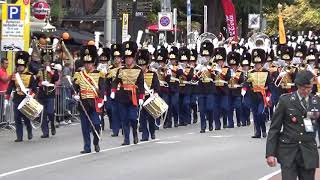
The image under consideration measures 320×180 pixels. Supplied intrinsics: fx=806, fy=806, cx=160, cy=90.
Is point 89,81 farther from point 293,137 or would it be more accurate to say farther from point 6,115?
point 293,137

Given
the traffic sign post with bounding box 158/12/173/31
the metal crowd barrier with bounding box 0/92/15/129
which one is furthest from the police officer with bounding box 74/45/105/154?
the traffic sign post with bounding box 158/12/173/31

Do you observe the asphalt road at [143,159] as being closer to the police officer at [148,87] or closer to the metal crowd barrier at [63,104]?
the police officer at [148,87]

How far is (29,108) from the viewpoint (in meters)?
17.9

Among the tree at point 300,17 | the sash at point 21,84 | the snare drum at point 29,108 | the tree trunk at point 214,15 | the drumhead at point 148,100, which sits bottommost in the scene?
the snare drum at point 29,108

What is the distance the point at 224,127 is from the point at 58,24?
19.0 metres

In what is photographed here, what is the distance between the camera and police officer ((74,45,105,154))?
613 inches

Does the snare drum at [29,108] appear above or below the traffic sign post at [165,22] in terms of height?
below

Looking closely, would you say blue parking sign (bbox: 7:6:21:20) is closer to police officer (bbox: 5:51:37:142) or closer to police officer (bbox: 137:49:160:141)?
police officer (bbox: 5:51:37:142)

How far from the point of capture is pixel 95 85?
15.8 metres

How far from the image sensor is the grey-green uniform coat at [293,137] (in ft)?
29.6

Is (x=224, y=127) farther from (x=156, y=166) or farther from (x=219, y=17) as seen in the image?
(x=219, y=17)

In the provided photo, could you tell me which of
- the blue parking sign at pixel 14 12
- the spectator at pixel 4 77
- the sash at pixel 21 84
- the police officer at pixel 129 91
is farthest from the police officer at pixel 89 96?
the blue parking sign at pixel 14 12

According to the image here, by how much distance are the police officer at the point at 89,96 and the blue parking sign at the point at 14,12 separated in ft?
19.1

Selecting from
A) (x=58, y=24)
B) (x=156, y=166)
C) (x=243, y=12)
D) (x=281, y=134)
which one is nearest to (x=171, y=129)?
(x=156, y=166)
